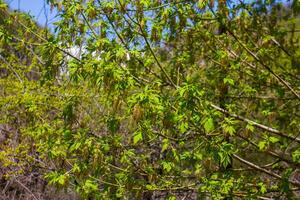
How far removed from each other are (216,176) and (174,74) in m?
1.33

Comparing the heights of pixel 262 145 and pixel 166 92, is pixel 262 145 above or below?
below

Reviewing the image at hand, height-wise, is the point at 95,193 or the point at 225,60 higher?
the point at 225,60

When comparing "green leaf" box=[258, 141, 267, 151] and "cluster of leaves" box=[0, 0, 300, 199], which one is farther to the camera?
"green leaf" box=[258, 141, 267, 151]

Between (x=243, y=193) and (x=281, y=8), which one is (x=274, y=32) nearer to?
(x=281, y=8)

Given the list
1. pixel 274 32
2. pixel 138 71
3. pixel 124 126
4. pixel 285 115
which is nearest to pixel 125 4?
pixel 138 71

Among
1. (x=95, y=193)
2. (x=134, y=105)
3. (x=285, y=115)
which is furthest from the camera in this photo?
(x=285, y=115)

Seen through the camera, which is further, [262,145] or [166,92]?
[166,92]

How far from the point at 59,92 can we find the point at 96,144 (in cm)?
489

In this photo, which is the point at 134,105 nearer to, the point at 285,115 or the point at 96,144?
the point at 96,144

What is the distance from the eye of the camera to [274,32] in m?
5.82

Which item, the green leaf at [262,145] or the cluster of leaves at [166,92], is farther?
the green leaf at [262,145]

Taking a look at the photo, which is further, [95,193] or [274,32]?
[274,32]

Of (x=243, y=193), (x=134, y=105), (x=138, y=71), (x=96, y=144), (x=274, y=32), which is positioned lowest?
(x=243, y=193)

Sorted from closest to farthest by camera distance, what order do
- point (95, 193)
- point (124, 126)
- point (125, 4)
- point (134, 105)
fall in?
point (134, 105)
point (125, 4)
point (95, 193)
point (124, 126)
